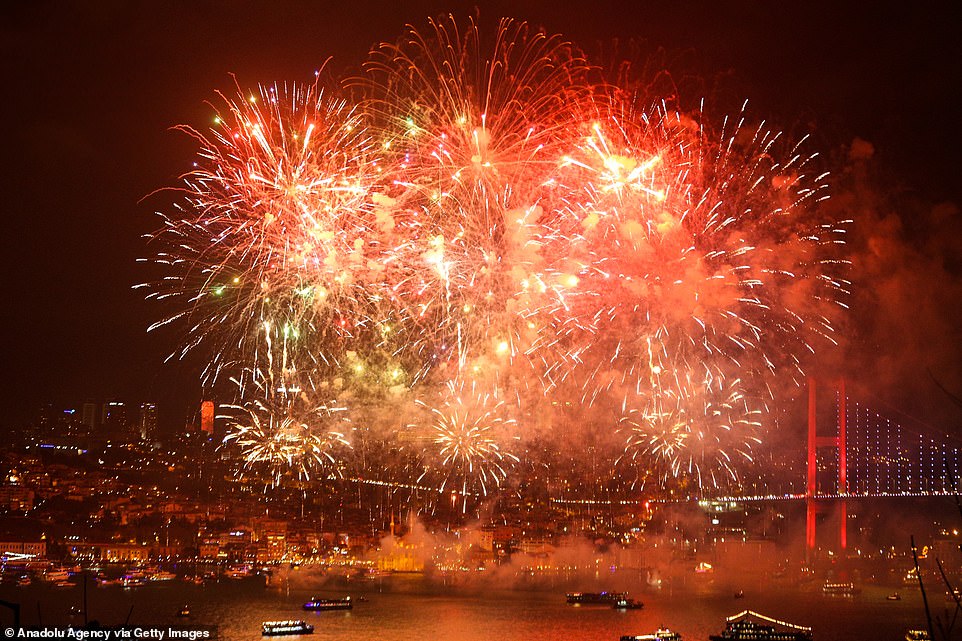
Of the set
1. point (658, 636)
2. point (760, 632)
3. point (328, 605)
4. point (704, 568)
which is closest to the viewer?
point (658, 636)

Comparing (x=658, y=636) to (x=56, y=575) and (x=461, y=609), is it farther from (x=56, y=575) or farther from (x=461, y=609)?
(x=56, y=575)

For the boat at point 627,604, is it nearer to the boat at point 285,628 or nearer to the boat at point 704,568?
the boat at point 704,568

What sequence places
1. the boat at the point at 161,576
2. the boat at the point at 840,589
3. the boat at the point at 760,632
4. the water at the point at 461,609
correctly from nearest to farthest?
the boat at the point at 760,632 → the water at the point at 461,609 → the boat at the point at 840,589 → the boat at the point at 161,576

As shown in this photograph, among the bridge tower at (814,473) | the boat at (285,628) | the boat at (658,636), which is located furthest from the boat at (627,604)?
the bridge tower at (814,473)

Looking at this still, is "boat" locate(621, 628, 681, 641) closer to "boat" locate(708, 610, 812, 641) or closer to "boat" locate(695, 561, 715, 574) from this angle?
"boat" locate(708, 610, 812, 641)

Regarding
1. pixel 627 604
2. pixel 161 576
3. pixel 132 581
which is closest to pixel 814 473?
pixel 627 604

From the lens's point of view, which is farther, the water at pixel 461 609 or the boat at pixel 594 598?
the boat at pixel 594 598

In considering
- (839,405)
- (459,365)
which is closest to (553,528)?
(839,405)
